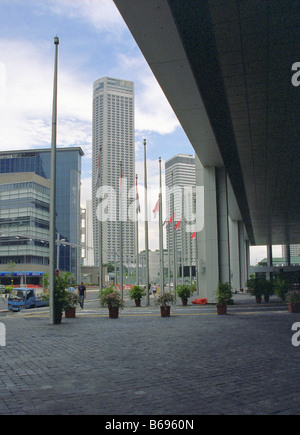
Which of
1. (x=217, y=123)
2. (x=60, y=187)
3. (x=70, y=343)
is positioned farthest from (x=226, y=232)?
(x=60, y=187)

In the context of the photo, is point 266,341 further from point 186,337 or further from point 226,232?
point 226,232

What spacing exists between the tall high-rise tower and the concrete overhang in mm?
22709

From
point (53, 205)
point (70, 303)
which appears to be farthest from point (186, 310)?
point (53, 205)

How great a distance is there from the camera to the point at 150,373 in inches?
296

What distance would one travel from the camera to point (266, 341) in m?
11.6

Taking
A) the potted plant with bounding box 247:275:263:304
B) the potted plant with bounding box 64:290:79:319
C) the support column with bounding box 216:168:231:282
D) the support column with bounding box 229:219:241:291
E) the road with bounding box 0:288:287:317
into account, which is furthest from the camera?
the support column with bounding box 229:219:241:291

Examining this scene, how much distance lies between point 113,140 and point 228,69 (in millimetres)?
43264

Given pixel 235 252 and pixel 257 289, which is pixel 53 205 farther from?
pixel 235 252

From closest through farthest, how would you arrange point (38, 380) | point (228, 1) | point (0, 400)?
point (0, 400)
point (38, 380)
point (228, 1)

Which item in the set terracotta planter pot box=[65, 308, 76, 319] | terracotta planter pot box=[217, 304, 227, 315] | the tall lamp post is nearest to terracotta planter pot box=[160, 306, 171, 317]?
terracotta planter pot box=[217, 304, 227, 315]

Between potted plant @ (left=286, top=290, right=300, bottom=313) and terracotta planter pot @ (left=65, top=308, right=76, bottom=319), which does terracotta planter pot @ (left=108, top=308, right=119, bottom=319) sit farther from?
potted plant @ (left=286, top=290, right=300, bottom=313)

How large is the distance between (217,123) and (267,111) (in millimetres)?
2807

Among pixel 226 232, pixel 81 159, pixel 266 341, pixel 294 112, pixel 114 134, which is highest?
pixel 81 159

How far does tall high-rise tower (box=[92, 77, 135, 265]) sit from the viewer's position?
54.6 m
